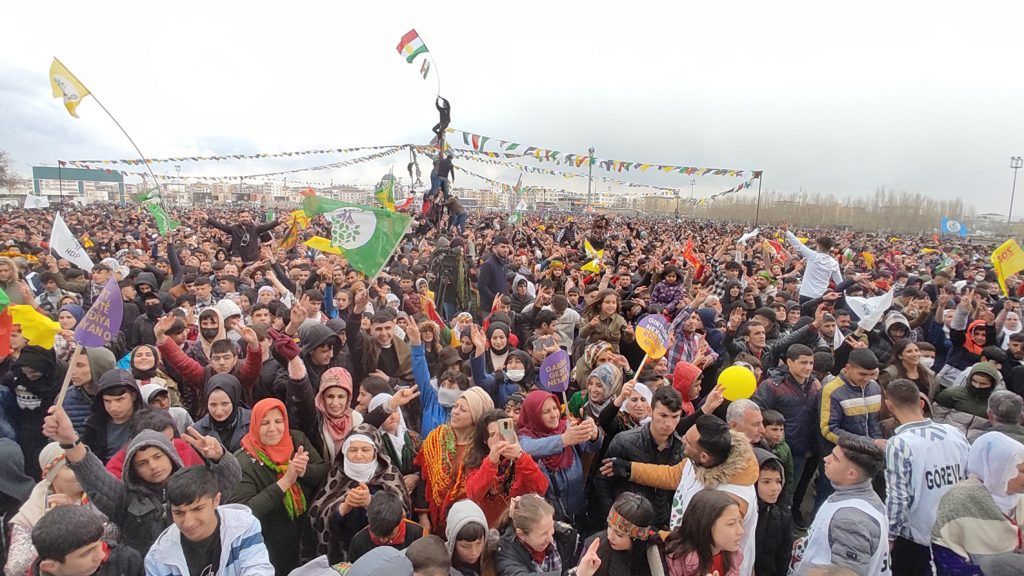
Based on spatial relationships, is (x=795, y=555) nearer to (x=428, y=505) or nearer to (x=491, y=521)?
(x=491, y=521)

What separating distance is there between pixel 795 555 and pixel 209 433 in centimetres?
343

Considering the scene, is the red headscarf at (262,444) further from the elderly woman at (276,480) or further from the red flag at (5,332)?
the red flag at (5,332)

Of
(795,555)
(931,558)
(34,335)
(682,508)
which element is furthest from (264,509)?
(931,558)

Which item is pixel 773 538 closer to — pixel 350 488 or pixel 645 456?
pixel 645 456

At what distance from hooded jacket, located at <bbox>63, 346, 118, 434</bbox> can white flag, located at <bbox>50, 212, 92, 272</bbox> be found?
3154 millimetres

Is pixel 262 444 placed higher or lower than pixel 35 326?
lower

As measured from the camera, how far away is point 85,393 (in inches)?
146

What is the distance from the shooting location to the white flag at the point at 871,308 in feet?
17.4

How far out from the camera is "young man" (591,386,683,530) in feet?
10.3

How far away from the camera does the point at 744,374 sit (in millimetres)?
3709

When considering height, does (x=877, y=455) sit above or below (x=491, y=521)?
above

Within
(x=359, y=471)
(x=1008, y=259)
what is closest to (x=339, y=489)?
(x=359, y=471)

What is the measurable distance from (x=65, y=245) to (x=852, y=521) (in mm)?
7871

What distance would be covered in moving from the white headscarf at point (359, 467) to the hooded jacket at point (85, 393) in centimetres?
195
